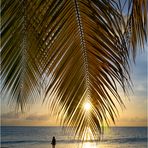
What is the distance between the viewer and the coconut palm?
2.07 meters

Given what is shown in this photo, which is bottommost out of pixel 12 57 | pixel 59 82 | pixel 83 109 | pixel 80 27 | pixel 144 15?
pixel 83 109

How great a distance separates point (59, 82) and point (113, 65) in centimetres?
33

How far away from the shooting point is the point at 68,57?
220 centimetres

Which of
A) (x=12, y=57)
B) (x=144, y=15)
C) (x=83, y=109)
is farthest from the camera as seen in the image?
(x=144, y=15)

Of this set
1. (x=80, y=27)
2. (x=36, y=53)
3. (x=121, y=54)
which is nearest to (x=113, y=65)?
(x=121, y=54)

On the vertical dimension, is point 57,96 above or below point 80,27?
below

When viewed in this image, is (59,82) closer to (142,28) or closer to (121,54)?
(121,54)

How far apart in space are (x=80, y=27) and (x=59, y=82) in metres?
0.36

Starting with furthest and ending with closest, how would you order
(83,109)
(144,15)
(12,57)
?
(144,15), (83,109), (12,57)

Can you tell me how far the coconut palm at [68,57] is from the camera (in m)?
2.07

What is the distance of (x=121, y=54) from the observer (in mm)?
2129

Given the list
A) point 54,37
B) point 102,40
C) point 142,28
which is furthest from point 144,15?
point 54,37

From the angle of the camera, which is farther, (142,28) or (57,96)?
(142,28)

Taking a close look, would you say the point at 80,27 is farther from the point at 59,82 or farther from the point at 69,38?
the point at 59,82
